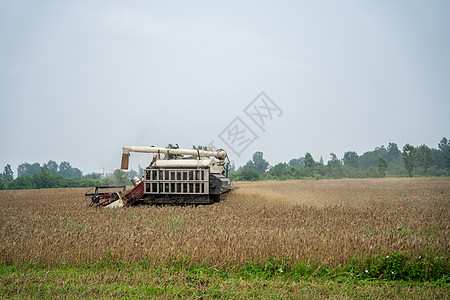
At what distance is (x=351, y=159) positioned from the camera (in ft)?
373

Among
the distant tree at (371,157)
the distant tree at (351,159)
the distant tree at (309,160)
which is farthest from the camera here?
the distant tree at (371,157)

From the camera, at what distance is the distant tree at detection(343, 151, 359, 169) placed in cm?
11181

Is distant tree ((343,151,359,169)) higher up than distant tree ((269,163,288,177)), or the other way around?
distant tree ((343,151,359,169))

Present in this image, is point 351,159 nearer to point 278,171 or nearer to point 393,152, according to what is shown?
point 393,152

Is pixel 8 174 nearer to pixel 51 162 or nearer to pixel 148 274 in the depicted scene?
pixel 51 162

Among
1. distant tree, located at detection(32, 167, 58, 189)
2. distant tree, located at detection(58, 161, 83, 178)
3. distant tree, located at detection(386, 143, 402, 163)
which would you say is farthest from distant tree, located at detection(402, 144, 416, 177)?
distant tree, located at detection(58, 161, 83, 178)

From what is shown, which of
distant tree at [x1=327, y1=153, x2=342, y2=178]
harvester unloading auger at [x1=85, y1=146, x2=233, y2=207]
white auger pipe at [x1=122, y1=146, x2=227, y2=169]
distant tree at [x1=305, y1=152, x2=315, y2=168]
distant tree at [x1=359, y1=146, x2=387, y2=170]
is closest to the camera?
harvester unloading auger at [x1=85, y1=146, x2=233, y2=207]

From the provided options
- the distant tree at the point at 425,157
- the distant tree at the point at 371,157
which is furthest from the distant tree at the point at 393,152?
the distant tree at the point at 425,157

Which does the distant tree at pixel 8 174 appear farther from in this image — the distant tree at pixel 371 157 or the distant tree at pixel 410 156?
the distant tree at pixel 371 157

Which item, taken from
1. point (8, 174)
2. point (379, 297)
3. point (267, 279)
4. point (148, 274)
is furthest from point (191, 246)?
point (8, 174)

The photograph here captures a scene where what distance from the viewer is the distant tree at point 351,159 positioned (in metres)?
112

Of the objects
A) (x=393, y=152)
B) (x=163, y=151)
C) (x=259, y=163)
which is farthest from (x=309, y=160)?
(x=393, y=152)

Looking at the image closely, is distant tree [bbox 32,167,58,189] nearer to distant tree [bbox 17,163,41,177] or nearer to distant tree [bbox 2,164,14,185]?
distant tree [bbox 2,164,14,185]

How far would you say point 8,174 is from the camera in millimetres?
82062
